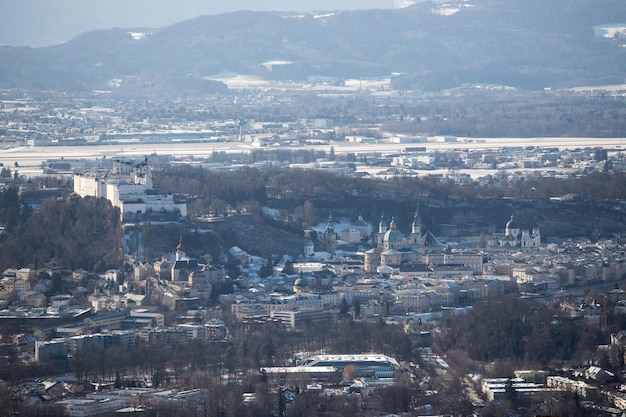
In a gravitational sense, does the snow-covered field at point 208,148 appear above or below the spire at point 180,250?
below

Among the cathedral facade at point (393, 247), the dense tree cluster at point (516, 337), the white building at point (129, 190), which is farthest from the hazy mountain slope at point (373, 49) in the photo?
the dense tree cluster at point (516, 337)

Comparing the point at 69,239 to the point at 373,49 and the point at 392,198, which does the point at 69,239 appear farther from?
the point at 373,49

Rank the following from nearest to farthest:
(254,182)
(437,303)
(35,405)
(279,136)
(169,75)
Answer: (35,405), (437,303), (254,182), (279,136), (169,75)

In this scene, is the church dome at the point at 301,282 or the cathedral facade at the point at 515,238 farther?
the cathedral facade at the point at 515,238

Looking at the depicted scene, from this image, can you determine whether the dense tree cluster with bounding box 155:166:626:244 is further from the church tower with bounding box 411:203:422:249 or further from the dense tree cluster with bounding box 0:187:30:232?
the dense tree cluster with bounding box 0:187:30:232

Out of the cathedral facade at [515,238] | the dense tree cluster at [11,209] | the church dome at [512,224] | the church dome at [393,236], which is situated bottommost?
the cathedral facade at [515,238]

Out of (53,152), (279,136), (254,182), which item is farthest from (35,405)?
(279,136)

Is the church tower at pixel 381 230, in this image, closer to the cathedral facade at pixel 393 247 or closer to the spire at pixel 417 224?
the cathedral facade at pixel 393 247

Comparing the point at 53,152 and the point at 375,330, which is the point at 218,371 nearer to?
the point at 375,330
